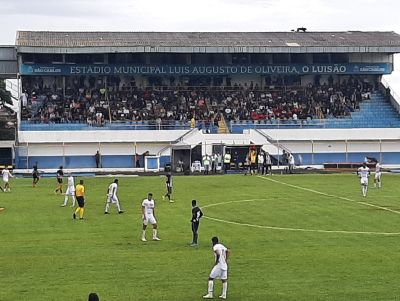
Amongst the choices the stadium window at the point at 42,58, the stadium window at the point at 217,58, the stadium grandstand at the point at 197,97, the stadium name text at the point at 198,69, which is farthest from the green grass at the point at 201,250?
the stadium window at the point at 217,58

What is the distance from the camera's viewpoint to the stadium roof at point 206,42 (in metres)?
92.4

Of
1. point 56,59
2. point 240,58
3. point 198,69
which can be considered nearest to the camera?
point 56,59

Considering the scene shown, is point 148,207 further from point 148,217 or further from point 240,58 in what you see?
point 240,58

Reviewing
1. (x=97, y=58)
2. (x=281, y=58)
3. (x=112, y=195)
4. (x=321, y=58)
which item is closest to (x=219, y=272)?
(x=112, y=195)

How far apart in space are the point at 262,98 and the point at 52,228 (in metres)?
58.8

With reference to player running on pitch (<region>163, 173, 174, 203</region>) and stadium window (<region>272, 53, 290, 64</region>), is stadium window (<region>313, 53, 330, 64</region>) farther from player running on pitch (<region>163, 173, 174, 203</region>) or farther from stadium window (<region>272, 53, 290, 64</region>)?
player running on pitch (<region>163, 173, 174, 203</region>)

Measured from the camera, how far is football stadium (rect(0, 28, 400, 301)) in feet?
93.1

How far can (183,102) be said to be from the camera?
310 ft

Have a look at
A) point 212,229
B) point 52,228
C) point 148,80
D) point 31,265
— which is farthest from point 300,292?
point 148,80

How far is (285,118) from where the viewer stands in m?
92.1

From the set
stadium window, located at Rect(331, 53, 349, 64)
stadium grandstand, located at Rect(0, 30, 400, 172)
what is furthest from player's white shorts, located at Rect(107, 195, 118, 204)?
stadium window, located at Rect(331, 53, 349, 64)

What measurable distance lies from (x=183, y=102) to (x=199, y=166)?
1559 centimetres

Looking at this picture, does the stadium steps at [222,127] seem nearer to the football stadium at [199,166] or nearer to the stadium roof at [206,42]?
the football stadium at [199,166]

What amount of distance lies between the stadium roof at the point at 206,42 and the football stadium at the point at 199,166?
21 centimetres
